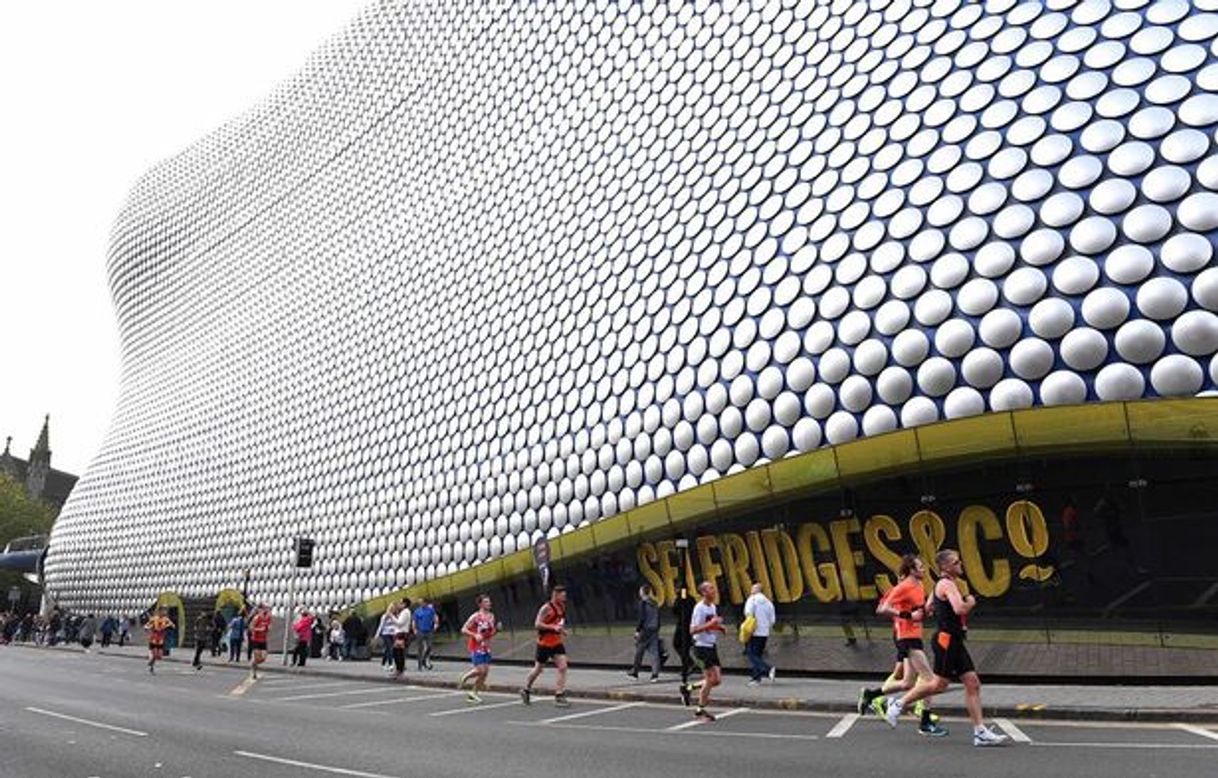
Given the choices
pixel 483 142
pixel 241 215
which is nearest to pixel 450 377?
pixel 483 142

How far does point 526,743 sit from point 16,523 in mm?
80589

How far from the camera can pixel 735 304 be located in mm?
18125

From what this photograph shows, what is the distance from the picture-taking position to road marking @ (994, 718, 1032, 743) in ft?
23.9

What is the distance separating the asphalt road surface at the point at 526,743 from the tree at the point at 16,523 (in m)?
72.0

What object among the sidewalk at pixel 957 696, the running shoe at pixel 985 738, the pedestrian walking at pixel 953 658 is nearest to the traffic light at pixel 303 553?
the sidewalk at pixel 957 696

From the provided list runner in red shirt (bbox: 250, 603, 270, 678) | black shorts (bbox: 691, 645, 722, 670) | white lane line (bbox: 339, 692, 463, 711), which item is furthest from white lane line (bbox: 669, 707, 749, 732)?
runner in red shirt (bbox: 250, 603, 270, 678)

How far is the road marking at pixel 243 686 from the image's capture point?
558 inches

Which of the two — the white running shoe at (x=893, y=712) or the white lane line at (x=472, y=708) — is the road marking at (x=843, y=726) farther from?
the white lane line at (x=472, y=708)

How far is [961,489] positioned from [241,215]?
4482 cm

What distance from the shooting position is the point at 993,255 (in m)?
14.0

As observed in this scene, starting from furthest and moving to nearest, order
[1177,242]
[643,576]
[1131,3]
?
[643,576]
[1131,3]
[1177,242]

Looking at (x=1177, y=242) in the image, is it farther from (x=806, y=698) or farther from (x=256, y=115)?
(x=256, y=115)

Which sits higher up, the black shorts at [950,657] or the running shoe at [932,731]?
the black shorts at [950,657]

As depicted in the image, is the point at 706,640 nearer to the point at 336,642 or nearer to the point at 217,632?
the point at 336,642
